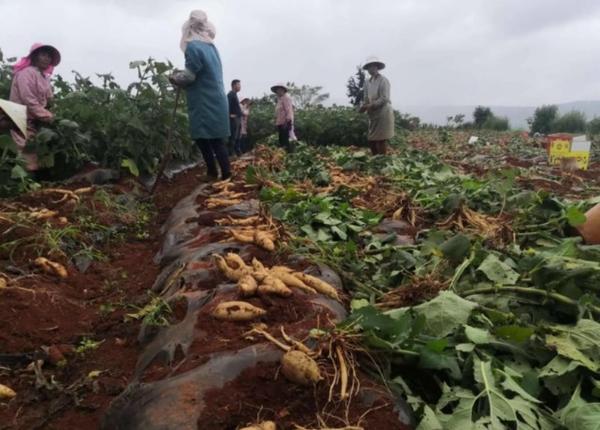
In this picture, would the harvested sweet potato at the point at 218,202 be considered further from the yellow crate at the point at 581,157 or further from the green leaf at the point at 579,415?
the yellow crate at the point at 581,157

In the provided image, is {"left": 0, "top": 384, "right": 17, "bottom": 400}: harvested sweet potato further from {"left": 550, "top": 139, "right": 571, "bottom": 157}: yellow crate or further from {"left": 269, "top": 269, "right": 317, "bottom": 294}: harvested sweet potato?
{"left": 550, "top": 139, "right": 571, "bottom": 157}: yellow crate

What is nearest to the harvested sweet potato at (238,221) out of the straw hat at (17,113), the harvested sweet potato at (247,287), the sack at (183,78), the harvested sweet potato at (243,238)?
the harvested sweet potato at (243,238)

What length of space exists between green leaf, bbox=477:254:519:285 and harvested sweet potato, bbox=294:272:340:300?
2.40 feet

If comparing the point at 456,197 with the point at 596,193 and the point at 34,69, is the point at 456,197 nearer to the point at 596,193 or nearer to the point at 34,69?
the point at 596,193

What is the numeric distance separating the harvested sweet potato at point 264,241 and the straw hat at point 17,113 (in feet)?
10.8

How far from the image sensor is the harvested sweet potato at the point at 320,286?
2.36 meters

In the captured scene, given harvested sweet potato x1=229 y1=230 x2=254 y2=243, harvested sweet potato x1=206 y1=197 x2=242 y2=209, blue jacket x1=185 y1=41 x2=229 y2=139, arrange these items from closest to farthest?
harvested sweet potato x1=229 y1=230 x2=254 y2=243 < harvested sweet potato x1=206 y1=197 x2=242 y2=209 < blue jacket x1=185 y1=41 x2=229 y2=139

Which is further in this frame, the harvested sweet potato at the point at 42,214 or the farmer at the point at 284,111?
the farmer at the point at 284,111

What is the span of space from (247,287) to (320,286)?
0.36 metres

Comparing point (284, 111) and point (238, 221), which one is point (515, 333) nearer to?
point (238, 221)

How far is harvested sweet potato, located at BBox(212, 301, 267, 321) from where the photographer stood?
83.1 inches

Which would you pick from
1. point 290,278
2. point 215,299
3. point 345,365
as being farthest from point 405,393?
point 215,299

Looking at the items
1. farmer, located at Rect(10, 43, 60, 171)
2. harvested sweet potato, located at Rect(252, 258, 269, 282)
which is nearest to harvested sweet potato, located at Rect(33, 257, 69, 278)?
harvested sweet potato, located at Rect(252, 258, 269, 282)

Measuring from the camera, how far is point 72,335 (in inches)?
105
